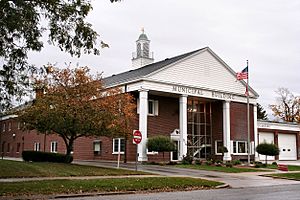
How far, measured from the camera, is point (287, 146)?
52.2 metres

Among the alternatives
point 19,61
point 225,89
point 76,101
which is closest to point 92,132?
point 76,101

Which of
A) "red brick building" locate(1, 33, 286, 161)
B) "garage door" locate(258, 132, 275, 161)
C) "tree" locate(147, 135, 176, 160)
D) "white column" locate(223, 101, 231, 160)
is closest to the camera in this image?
"tree" locate(147, 135, 176, 160)

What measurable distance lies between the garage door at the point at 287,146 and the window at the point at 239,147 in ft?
31.3

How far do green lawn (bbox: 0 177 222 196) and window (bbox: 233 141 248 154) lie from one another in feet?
78.3

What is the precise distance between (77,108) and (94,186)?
9547 millimetres

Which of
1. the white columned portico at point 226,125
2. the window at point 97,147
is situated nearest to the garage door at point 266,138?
the white columned portico at point 226,125

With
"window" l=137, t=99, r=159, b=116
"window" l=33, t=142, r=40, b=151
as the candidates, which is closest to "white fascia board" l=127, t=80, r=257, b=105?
"window" l=137, t=99, r=159, b=116

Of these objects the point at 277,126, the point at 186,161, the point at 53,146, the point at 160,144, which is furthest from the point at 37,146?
the point at 277,126

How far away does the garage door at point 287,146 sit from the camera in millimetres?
Answer: 51344

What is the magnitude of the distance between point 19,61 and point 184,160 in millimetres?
21686

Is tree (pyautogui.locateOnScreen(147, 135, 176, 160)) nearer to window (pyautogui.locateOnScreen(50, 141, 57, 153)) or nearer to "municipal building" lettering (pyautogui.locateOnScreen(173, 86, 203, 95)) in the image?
"municipal building" lettering (pyautogui.locateOnScreen(173, 86, 203, 95))

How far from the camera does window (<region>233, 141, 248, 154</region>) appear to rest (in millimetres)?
42531

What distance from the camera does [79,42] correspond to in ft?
46.2

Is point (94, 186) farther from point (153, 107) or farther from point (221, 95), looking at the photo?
point (221, 95)
